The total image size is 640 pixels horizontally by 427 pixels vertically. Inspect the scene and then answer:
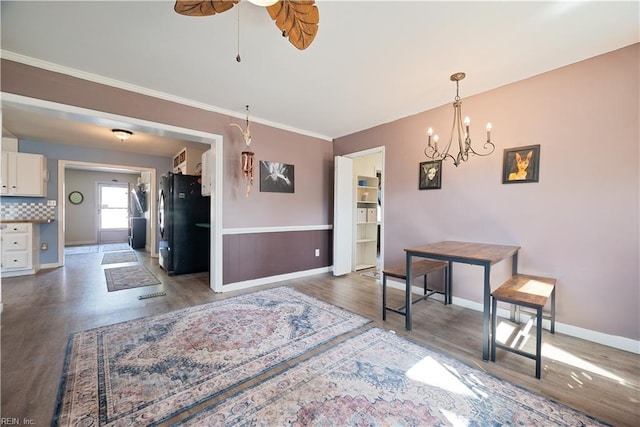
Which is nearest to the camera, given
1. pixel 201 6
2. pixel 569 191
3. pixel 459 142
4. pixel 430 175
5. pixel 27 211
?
pixel 201 6

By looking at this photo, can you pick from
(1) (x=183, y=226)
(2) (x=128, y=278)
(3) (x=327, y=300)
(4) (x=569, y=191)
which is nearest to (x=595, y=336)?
(4) (x=569, y=191)

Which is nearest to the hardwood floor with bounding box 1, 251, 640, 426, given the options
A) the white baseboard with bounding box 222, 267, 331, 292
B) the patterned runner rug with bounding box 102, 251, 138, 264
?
the white baseboard with bounding box 222, 267, 331, 292

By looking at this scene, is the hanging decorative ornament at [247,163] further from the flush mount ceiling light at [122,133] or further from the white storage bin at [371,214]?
the white storage bin at [371,214]

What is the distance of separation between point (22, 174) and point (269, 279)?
4668 millimetres

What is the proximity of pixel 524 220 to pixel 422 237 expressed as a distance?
1.12 m

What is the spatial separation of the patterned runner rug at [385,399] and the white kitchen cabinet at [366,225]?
3.27m

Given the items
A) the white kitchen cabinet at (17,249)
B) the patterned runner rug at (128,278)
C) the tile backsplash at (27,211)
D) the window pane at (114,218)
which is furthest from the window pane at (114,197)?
the patterned runner rug at (128,278)

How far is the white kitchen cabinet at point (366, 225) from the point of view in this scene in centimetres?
513

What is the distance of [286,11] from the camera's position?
144cm

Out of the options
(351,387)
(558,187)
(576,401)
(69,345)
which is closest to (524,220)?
(558,187)

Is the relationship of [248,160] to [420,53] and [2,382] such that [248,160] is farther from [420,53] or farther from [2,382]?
[2,382]

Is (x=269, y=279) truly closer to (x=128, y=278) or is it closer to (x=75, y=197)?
(x=128, y=278)

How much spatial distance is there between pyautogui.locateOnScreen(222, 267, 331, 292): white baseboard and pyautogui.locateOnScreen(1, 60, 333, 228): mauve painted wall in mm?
834

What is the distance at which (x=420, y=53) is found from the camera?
2189 millimetres
